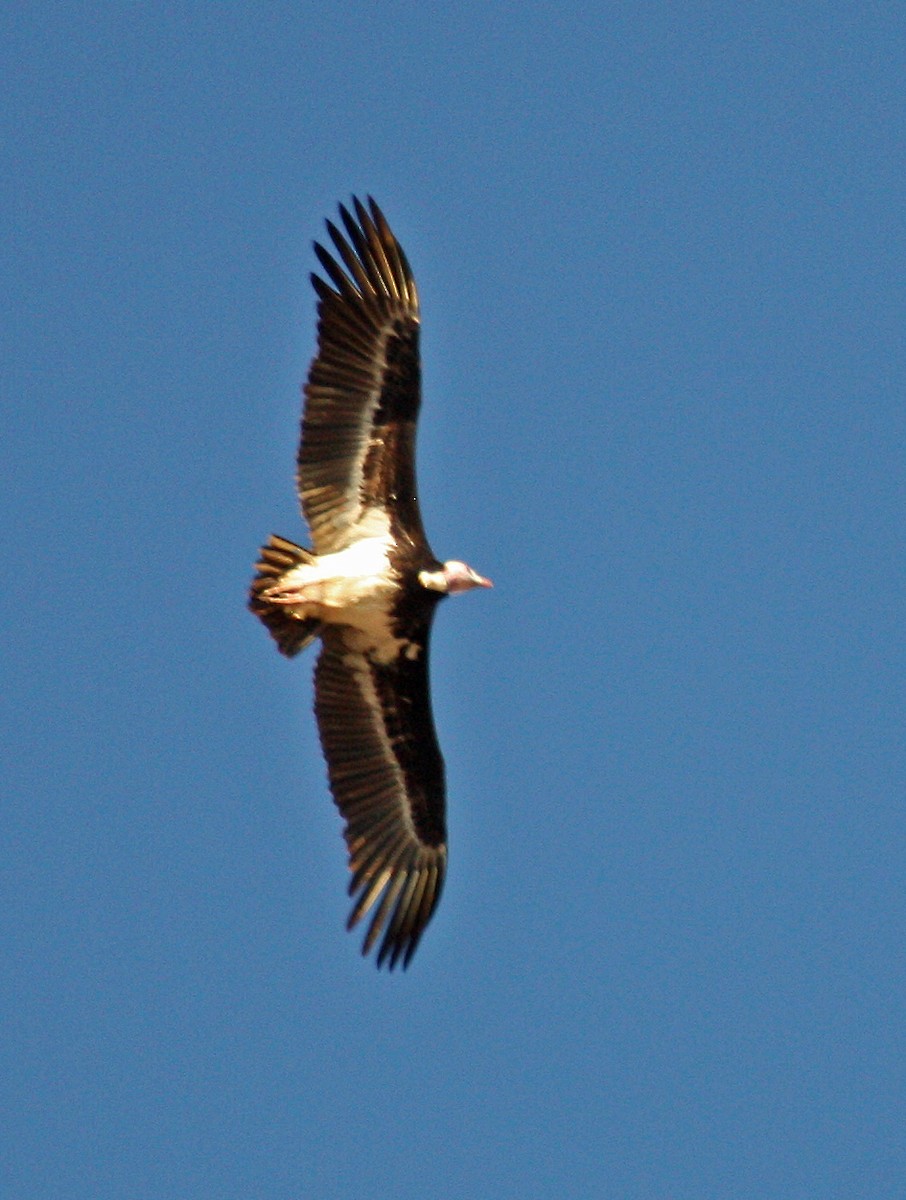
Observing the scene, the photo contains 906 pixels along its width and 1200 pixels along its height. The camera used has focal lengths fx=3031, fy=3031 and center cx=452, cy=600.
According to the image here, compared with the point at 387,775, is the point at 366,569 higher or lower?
higher

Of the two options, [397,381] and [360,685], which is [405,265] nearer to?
[397,381]

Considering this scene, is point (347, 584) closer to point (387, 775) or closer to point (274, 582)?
point (274, 582)

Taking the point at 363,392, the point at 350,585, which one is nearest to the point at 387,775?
the point at 350,585

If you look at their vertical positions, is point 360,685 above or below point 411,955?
above

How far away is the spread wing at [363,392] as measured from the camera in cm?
2030

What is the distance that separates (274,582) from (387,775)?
1616 millimetres

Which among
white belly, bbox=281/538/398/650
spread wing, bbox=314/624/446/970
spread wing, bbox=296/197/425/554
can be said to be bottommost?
spread wing, bbox=314/624/446/970

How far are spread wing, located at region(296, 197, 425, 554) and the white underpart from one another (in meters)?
0.12

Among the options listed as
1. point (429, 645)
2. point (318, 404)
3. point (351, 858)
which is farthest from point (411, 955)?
point (318, 404)

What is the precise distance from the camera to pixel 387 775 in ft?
68.6

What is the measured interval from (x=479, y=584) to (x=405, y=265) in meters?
2.22

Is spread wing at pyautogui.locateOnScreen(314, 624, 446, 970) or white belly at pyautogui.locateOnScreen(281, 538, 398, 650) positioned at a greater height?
white belly at pyautogui.locateOnScreen(281, 538, 398, 650)

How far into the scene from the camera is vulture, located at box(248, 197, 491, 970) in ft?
66.7

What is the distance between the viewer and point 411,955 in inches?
808
